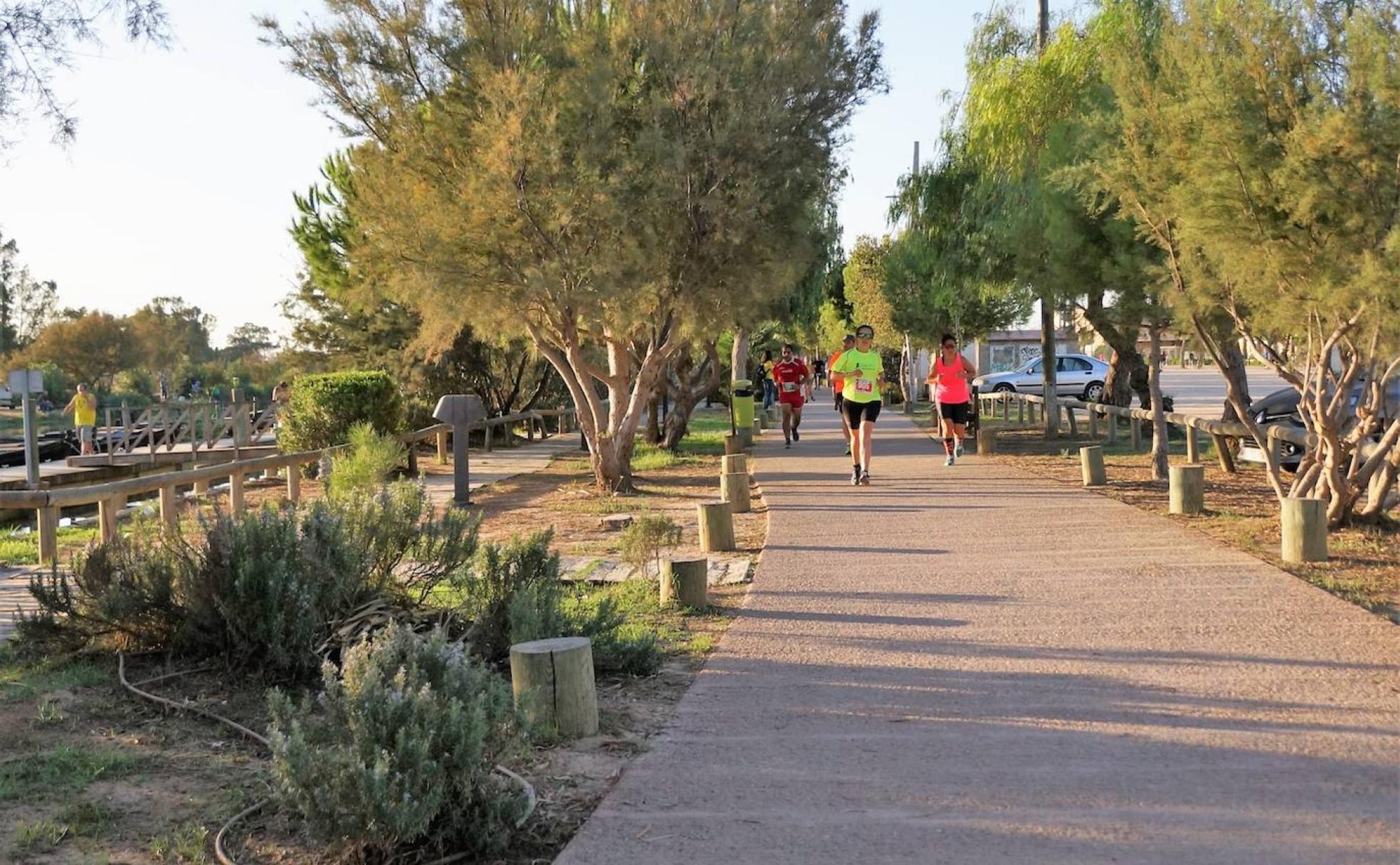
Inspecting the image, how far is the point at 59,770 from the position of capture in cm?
539

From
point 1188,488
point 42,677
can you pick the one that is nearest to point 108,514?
point 42,677

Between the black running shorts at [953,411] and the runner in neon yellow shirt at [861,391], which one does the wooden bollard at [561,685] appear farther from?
the black running shorts at [953,411]

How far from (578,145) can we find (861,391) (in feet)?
13.5

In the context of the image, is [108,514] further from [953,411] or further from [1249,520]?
[953,411]

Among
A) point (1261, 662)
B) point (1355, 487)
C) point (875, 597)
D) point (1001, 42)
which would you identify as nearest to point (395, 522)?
point (875, 597)

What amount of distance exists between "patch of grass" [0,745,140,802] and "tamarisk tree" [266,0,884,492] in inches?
373

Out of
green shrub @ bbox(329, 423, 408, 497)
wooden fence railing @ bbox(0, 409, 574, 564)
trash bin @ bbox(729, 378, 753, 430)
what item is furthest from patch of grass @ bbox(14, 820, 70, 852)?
trash bin @ bbox(729, 378, 753, 430)

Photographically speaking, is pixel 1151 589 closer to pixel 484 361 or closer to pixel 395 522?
pixel 395 522

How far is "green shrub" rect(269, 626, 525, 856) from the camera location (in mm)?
4238

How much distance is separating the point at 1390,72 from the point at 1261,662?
14.7 ft

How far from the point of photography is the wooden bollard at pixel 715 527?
11141 millimetres

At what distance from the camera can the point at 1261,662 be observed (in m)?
6.59

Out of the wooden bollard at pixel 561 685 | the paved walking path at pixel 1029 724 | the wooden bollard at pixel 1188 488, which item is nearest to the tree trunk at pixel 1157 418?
A: the wooden bollard at pixel 1188 488

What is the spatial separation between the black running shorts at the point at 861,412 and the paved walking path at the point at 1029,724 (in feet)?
18.2
